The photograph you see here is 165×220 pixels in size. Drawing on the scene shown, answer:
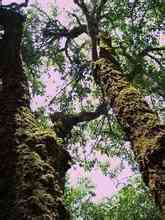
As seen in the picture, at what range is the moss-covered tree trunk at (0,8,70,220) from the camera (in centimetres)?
390

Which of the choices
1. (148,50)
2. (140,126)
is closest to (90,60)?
(148,50)

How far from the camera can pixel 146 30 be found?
18.2m

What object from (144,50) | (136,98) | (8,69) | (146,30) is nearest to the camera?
(8,69)

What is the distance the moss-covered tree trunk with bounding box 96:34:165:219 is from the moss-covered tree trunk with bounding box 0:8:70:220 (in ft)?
3.98

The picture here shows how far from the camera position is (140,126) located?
22.3 feet

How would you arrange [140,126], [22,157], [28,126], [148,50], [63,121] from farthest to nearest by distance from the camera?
[148,50] → [63,121] → [140,126] → [28,126] → [22,157]

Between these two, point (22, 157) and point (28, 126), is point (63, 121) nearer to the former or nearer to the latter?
point (28, 126)

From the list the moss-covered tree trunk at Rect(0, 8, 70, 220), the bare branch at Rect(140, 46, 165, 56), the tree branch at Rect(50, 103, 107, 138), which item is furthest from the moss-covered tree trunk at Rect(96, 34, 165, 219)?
the bare branch at Rect(140, 46, 165, 56)

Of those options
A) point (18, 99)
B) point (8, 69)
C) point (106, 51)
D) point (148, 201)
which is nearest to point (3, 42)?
point (8, 69)

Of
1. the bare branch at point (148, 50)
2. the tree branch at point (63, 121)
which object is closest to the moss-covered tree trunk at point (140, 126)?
the tree branch at point (63, 121)

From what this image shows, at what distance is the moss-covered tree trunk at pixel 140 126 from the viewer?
18.1 feet

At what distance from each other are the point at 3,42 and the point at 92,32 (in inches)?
238

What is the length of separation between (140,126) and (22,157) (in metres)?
2.70

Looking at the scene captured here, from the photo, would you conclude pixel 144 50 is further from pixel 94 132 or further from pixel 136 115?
pixel 136 115
